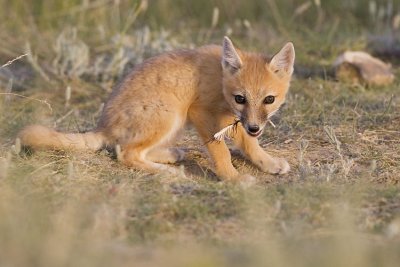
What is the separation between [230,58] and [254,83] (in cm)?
27

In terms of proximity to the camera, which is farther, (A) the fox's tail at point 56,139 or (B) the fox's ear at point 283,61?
(B) the fox's ear at point 283,61

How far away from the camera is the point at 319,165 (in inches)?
213

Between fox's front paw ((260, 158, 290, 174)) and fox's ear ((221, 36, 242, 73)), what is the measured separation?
0.70 meters

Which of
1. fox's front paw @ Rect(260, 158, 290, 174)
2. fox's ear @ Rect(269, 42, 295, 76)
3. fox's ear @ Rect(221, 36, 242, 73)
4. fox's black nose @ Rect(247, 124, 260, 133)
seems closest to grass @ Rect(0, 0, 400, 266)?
fox's front paw @ Rect(260, 158, 290, 174)

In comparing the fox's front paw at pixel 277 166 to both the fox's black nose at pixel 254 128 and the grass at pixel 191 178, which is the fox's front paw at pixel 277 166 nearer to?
the grass at pixel 191 178

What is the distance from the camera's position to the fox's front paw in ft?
17.7

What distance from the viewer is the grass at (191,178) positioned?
11.1 ft

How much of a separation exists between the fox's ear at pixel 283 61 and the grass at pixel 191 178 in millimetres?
538

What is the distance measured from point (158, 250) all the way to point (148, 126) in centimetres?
185

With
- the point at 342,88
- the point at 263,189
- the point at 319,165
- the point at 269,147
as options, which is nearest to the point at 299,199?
the point at 263,189

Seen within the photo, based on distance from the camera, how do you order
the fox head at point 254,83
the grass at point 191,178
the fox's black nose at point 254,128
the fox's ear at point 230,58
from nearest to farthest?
the grass at point 191,178, the fox's black nose at point 254,128, the fox head at point 254,83, the fox's ear at point 230,58

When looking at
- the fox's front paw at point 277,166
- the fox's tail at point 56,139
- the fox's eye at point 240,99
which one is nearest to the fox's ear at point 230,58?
the fox's eye at point 240,99

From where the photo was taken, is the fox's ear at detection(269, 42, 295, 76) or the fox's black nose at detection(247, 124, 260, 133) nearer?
the fox's black nose at detection(247, 124, 260, 133)

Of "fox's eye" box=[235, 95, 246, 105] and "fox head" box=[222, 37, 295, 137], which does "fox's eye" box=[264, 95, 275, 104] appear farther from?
"fox's eye" box=[235, 95, 246, 105]
